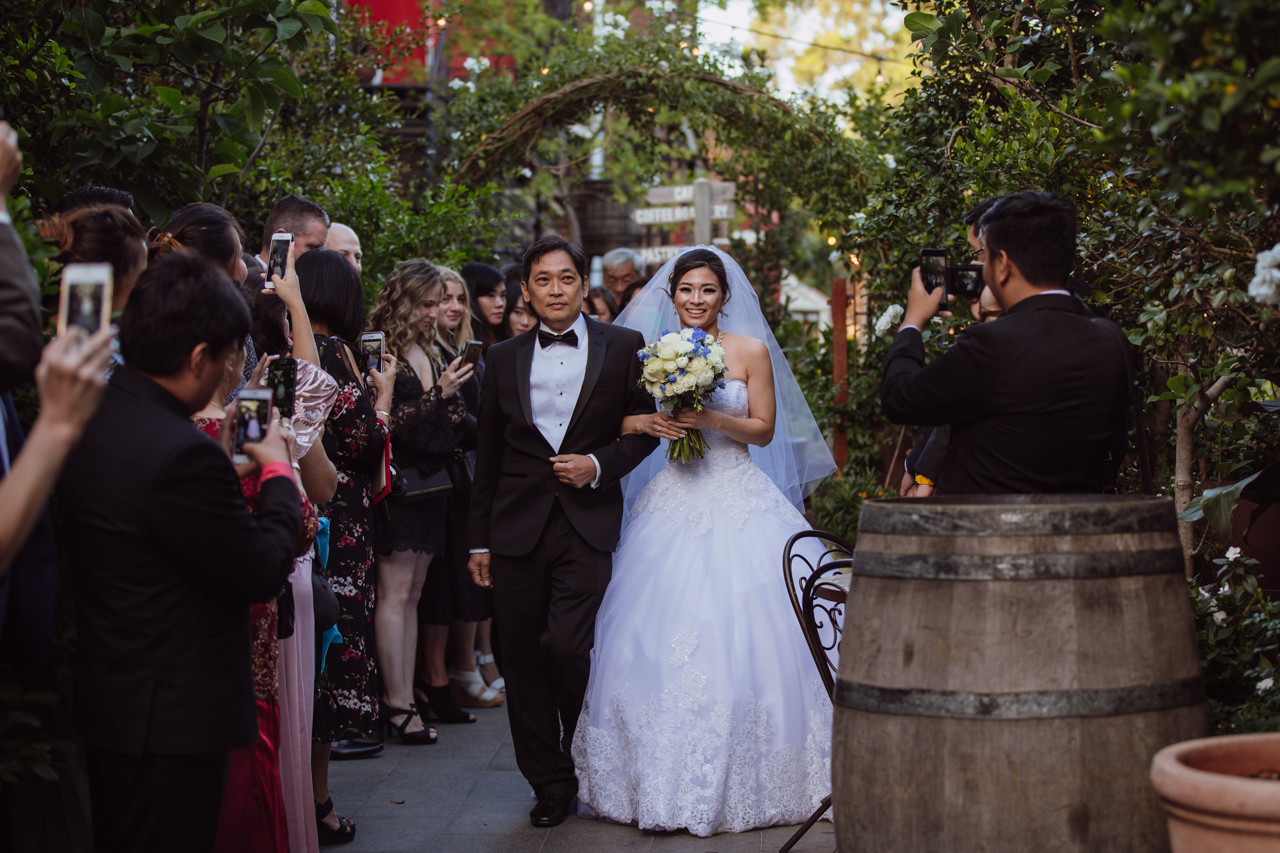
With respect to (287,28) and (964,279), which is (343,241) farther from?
(964,279)

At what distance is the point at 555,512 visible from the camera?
4.46 metres

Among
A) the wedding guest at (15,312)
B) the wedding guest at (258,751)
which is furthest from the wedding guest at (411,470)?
the wedding guest at (15,312)

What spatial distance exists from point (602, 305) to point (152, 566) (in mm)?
5826

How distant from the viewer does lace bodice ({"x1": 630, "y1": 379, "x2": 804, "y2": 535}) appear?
4.61 metres

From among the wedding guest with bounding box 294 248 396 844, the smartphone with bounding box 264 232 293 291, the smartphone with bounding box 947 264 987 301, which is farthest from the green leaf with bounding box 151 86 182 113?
the smartphone with bounding box 947 264 987 301

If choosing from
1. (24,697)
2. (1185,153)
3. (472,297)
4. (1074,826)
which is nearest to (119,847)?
(24,697)

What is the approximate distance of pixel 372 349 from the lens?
4668 millimetres

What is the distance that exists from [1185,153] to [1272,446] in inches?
98.8

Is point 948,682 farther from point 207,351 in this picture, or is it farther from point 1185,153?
point 207,351

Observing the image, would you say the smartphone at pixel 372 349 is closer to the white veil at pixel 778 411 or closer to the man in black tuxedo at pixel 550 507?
the man in black tuxedo at pixel 550 507

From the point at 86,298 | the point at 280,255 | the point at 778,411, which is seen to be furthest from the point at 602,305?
the point at 86,298

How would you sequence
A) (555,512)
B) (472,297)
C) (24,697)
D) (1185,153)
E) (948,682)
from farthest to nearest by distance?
(472,297) → (555,512) → (948,682) → (24,697) → (1185,153)

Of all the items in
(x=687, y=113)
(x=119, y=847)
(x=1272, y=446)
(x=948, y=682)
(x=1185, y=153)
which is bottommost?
(x=119, y=847)

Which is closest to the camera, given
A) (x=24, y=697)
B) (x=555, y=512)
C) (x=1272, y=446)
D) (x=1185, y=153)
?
(x=1185, y=153)
